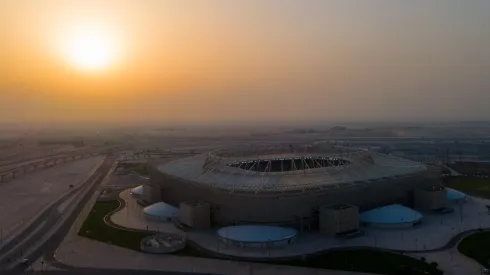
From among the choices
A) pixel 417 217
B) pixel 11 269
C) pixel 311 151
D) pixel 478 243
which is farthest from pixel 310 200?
pixel 11 269

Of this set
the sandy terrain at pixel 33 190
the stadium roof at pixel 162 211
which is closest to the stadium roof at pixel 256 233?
the stadium roof at pixel 162 211

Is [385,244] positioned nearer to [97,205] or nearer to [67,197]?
[97,205]

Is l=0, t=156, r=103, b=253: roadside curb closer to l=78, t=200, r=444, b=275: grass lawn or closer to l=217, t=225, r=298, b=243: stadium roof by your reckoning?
l=78, t=200, r=444, b=275: grass lawn

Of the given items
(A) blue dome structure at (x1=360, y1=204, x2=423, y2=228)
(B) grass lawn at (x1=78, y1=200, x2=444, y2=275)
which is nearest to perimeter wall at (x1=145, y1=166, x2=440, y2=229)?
(A) blue dome structure at (x1=360, y1=204, x2=423, y2=228)

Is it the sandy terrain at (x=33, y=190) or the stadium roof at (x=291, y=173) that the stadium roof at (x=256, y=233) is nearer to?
the stadium roof at (x=291, y=173)

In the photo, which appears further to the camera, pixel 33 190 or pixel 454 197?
pixel 33 190

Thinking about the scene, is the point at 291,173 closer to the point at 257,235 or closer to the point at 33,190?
the point at 257,235

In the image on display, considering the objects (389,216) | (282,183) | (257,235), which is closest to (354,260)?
(257,235)

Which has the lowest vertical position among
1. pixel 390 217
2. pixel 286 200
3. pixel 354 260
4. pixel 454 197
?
pixel 354 260
